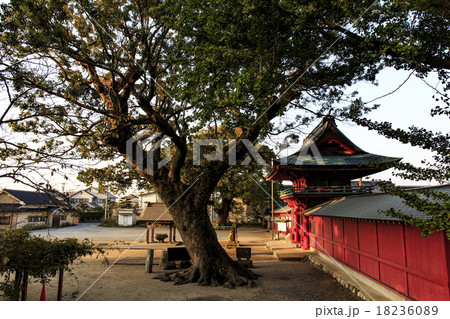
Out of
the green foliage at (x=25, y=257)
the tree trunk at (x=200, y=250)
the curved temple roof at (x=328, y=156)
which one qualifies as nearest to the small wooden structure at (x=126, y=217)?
the curved temple roof at (x=328, y=156)

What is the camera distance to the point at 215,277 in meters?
11.6

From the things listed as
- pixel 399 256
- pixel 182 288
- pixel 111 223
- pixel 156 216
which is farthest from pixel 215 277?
pixel 111 223

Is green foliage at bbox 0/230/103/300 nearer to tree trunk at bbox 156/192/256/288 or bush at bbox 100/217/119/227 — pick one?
tree trunk at bbox 156/192/256/288

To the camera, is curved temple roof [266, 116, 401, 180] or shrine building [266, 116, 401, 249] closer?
curved temple roof [266, 116, 401, 180]

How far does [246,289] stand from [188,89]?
8.03m

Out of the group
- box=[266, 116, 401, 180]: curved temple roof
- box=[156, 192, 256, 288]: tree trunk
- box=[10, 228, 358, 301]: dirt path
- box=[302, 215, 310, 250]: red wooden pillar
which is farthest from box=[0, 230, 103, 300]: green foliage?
box=[302, 215, 310, 250]: red wooden pillar

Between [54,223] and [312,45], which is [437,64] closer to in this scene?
[312,45]

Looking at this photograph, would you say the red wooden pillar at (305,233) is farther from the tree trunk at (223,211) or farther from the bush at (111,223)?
the bush at (111,223)

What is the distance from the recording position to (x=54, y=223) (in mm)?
45875

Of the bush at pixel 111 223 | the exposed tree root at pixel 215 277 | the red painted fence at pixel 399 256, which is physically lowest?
the bush at pixel 111 223

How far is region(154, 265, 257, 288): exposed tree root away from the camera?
11.3m

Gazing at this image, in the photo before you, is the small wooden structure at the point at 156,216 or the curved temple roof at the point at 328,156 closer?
the curved temple roof at the point at 328,156

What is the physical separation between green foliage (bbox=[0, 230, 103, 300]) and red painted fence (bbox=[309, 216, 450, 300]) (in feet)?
31.2

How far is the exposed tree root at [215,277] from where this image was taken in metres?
11.3
